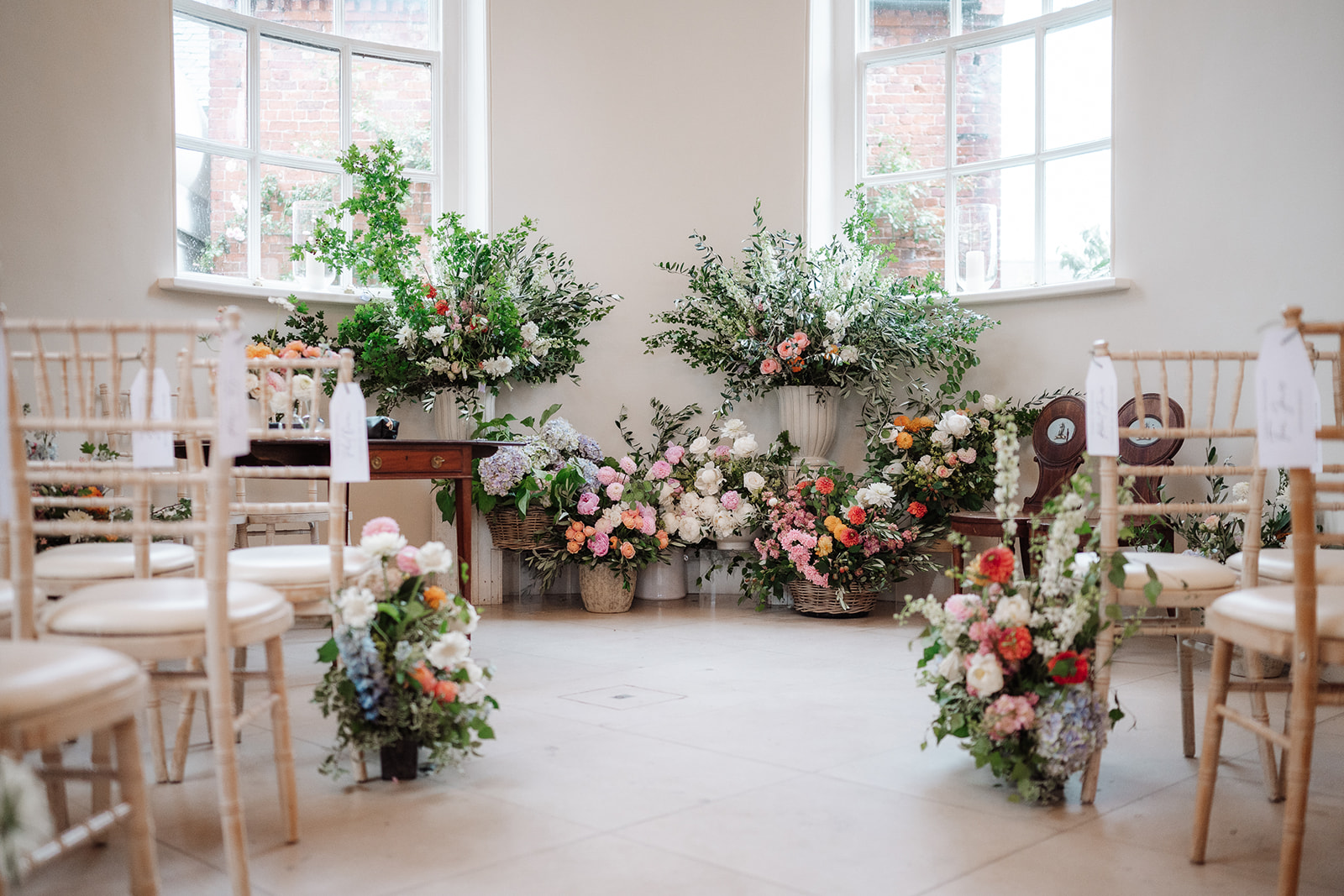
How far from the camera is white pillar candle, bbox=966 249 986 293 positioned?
5340 millimetres

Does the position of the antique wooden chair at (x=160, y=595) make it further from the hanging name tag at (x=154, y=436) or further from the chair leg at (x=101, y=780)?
the hanging name tag at (x=154, y=436)

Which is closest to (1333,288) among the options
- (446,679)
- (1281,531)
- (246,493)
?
(1281,531)

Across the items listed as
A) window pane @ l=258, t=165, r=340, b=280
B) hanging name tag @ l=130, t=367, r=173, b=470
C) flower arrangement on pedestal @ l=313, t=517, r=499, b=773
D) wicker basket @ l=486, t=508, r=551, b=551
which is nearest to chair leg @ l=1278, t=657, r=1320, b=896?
flower arrangement on pedestal @ l=313, t=517, r=499, b=773

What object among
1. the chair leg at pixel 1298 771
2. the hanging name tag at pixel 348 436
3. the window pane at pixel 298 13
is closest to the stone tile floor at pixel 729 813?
the chair leg at pixel 1298 771

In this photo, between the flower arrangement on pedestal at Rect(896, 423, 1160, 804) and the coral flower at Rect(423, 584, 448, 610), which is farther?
the coral flower at Rect(423, 584, 448, 610)

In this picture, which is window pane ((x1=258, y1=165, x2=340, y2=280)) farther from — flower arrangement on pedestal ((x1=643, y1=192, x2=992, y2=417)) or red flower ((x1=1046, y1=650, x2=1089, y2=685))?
red flower ((x1=1046, y1=650, x2=1089, y2=685))

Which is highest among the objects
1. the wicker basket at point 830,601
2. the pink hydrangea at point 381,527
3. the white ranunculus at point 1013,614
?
the pink hydrangea at point 381,527

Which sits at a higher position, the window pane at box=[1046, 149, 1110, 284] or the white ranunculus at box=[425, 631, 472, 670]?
the window pane at box=[1046, 149, 1110, 284]

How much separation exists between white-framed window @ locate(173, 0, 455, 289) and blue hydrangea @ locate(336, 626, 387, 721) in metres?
3.09

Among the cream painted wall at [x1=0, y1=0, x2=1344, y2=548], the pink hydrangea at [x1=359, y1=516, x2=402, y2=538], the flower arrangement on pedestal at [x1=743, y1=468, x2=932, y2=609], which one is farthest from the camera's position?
the flower arrangement on pedestal at [x1=743, y1=468, x2=932, y2=609]

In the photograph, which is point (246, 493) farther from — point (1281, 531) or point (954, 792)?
point (1281, 531)

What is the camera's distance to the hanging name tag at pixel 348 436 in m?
2.22

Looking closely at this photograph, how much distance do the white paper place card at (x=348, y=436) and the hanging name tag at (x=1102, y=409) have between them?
149 centimetres

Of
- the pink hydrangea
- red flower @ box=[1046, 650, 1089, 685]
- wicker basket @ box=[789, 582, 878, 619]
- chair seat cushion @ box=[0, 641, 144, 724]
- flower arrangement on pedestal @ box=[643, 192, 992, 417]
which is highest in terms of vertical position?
flower arrangement on pedestal @ box=[643, 192, 992, 417]
